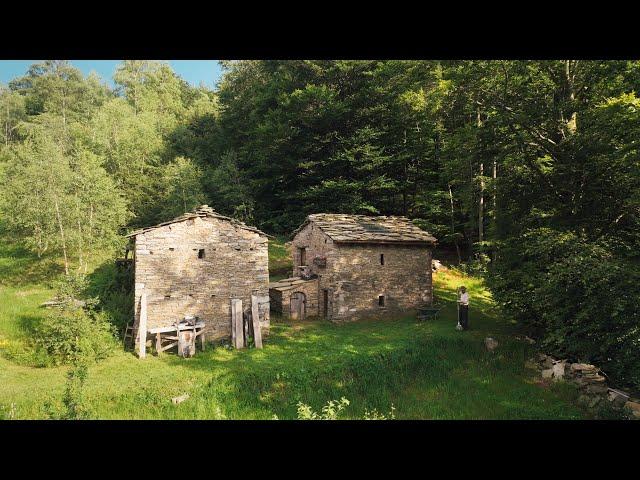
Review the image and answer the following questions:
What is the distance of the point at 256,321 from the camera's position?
11.8 metres

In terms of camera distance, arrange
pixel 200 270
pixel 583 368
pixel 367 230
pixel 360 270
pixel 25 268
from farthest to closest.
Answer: pixel 25 268, pixel 367 230, pixel 360 270, pixel 200 270, pixel 583 368

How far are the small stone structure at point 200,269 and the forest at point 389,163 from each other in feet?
23.6

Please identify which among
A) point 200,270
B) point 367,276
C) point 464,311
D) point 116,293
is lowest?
point 464,311

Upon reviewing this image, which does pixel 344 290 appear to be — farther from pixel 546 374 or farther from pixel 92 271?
pixel 92 271

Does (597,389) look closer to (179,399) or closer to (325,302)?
(325,302)

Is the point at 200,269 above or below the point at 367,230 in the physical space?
below

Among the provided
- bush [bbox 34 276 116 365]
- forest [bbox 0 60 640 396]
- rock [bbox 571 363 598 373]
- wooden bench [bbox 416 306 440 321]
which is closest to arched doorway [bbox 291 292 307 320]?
wooden bench [bbox 416 306 440 321]

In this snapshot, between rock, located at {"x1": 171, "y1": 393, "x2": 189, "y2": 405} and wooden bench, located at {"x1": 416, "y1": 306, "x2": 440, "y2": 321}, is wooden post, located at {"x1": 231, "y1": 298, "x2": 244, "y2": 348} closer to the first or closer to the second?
rock, located at {"x1": 171, "y1": 393, "x2": 189, "y2": 405}

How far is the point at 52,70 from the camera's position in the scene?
29.8 meters

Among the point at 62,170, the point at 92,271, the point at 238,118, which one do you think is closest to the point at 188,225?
the point at 92,271

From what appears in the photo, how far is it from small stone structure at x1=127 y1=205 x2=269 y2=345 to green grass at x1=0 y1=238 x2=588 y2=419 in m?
1.22

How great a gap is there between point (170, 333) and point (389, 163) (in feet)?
51.7

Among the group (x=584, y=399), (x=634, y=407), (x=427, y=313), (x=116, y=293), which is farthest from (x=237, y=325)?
(x=634, y=407)

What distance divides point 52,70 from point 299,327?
30562 mm
